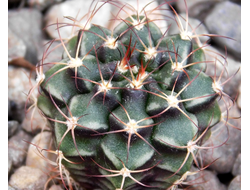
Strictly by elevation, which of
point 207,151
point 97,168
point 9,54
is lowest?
point 207,151

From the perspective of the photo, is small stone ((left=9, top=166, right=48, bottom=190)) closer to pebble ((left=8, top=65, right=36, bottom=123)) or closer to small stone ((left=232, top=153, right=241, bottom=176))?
pebble ((left=8, top=65, right=36, bottom=123))

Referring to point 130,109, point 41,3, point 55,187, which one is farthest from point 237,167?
point 41,3

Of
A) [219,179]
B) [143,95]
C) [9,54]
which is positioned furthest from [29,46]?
→ [219,179]

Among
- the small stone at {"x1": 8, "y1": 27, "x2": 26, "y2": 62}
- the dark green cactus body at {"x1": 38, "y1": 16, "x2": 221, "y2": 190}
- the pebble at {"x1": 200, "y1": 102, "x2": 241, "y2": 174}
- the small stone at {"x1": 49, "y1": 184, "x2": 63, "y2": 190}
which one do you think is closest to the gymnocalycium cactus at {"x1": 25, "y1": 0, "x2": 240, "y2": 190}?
the dark green cactus body at {"x1": 38, "y1": 16, "x2": 221, "y2": 190}

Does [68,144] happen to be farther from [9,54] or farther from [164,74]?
[9,54]

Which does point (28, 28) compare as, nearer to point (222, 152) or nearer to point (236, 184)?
point (222, 152)

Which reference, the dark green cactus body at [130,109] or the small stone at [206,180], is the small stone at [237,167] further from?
the dark green cactus body at [130,109]

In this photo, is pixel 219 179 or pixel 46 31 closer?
pixel 219 179
